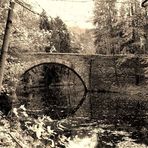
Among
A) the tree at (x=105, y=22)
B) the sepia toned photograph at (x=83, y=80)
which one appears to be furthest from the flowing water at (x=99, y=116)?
the tree at (x=105, y=22)

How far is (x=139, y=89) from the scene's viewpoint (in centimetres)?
3697

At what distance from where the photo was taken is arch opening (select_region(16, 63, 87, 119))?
2745cm

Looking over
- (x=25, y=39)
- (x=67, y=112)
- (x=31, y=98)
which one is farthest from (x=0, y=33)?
(x=31, y=98)

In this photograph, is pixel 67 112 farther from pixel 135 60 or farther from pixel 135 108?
pixel 135 60

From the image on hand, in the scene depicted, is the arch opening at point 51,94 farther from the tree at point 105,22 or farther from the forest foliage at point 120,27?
the tree at point 105,22

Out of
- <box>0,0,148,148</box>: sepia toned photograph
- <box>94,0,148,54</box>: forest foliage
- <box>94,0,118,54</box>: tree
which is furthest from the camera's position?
<box>94,0,118,54</box>: tree

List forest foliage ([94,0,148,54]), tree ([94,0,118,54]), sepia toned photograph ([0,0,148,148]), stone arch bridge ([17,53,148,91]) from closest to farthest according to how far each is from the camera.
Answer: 1. sepia toned photograph ([0,0,148,148])
2. stone arch bridge ([17,53,148,91])
3. forest foliage ([94,0,148,54])
4. tree ([94,0,118,54])

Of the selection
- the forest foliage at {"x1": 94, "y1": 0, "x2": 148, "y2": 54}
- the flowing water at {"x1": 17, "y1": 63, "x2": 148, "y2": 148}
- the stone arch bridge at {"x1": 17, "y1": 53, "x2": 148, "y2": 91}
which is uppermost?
the forest foliage at {"x1": 94, "y1": 0, "x2": 148, "y2": 54}

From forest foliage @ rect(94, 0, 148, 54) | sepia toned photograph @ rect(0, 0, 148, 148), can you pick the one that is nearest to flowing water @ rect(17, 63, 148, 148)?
sepia toned photograph @ rect(0, 0, 148, 148)

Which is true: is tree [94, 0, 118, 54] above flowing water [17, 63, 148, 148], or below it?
above

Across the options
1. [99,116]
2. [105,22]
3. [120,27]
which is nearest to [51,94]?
[120,27]

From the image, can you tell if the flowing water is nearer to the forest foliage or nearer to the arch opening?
the arch opening

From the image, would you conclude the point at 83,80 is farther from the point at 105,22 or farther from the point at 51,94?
the point at 105,22

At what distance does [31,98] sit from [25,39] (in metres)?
19.4
